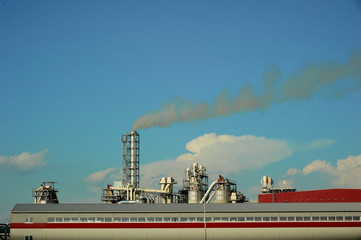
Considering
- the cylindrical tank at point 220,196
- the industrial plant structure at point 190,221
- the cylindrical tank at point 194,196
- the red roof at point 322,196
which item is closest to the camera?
the industrial plant structure at point 190,221

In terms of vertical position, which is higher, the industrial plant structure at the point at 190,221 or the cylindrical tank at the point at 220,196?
the cylindrical tank at the point at 220,196

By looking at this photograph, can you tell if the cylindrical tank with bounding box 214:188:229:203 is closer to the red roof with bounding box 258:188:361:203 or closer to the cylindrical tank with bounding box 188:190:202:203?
the cylindrical tank with bounding box 188:190:202:203

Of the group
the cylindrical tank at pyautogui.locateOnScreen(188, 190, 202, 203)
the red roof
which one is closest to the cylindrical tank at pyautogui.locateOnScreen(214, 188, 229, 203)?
the cylindrical tank at pyautogui.locateOnScreen(188, 190, 202, 203)

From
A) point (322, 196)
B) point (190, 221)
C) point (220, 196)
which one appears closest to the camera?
point (190, 221)

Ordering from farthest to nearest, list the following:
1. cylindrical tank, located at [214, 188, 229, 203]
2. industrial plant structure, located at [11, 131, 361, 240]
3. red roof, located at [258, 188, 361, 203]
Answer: cylindrical tank, located at [214, 188, 229, 203], red roof, located at [258, 188, 361, 203], industrial plant structure, located at [11, 131, 361, 240]

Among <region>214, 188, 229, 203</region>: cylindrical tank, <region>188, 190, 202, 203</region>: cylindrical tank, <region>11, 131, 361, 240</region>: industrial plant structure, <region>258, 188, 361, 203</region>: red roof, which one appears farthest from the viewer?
<region>188, 190, 202, 203</region>: cylindrical tank

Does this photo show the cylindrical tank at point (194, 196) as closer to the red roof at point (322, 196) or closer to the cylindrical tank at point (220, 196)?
the cylindrical tank at point (220, 196)

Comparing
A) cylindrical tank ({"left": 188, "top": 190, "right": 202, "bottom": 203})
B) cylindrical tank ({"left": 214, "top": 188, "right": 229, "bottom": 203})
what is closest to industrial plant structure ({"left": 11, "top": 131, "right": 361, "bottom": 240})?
cylindrical tank ({"left": 214, "top": 188, "right": 229, "bottom": 203})

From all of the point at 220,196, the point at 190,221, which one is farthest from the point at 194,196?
the point at 190,221

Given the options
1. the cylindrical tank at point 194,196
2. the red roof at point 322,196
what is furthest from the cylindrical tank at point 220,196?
the red roof at point 322,196

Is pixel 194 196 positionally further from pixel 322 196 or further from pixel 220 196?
pixel 322 196

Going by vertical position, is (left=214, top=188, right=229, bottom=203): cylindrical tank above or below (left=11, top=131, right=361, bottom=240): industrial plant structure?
above

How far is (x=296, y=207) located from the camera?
59.6 metres

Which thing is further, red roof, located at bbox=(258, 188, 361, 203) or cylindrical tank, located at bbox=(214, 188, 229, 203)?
cylindrical tank, located at bbox=(214, 188, 229, 203)
